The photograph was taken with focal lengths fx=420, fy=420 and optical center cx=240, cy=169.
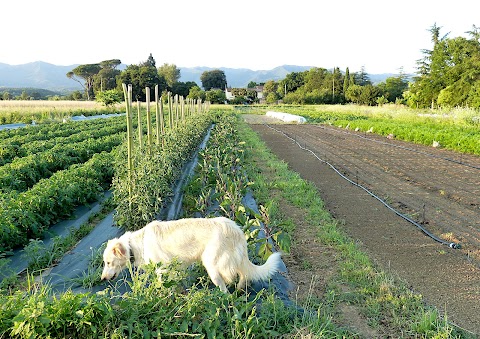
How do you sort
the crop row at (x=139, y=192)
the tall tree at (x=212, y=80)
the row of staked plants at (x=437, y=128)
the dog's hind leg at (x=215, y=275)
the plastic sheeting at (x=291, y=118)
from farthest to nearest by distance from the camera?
1. the tall tree at (x=212, y=80)
2. the plastic sheeting at (x=291, y=118)
3. the row of staked plants at (x=437, y=128)
4. the crop row at (x=139, y=192)
5. the dog's hind leg at (x=215, y=275)

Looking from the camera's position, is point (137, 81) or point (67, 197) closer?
point (67, 197)

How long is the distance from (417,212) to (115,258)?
5.39 m

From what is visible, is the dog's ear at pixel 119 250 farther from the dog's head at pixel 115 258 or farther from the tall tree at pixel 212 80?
the tall tree at pixel 212 80

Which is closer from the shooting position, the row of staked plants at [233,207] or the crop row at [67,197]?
the row of staked plants at [233,207]

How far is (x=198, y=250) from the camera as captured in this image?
3.57 meters

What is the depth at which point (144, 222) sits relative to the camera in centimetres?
550

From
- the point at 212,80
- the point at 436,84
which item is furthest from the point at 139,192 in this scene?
the point at 212,80

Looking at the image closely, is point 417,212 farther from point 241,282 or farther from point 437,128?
point 437,128

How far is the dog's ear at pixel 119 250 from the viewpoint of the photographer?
3.59 m

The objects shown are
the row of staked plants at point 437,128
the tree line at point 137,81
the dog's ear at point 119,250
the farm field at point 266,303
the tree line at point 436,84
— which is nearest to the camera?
the farm field at point 266,303

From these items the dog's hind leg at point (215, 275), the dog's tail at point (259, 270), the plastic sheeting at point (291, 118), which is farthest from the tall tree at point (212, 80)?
the dog's hind leg at point (215, 275)

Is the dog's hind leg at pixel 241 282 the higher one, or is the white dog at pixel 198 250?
the white dog at pixel 198 250

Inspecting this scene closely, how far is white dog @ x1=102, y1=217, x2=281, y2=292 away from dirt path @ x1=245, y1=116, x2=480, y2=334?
6.44 feet

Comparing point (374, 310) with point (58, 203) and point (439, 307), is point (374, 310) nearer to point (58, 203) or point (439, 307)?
point (439, 307)
